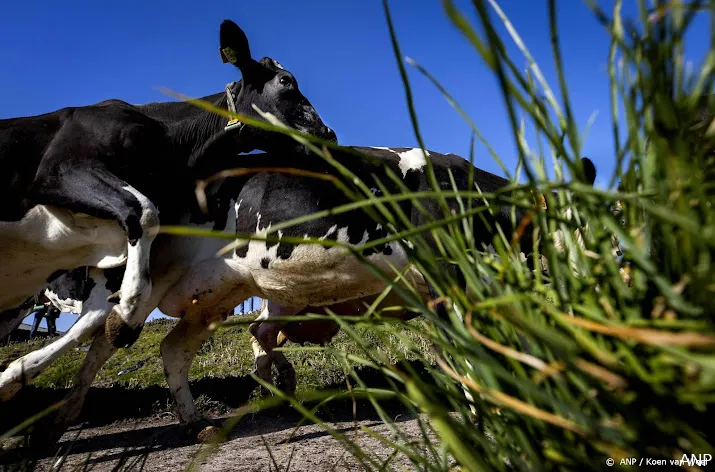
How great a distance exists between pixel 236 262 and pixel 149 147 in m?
1.26

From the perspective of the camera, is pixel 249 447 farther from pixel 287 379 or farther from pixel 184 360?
pixel 287 379

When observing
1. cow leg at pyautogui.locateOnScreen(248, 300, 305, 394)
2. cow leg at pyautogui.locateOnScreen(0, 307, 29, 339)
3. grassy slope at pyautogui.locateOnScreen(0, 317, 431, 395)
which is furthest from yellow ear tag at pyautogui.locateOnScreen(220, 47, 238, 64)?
grassy slope at pyautogui.locateOnScreen(0, 317, 431, 395)

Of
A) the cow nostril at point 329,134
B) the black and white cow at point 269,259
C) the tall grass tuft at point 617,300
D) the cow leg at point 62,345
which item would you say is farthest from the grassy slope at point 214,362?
the tall grass tuft at point 617,300

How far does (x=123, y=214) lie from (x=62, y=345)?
1.41 metres

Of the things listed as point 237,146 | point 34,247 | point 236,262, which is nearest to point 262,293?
point 236,262

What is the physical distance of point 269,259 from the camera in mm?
4777

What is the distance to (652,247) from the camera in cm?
62

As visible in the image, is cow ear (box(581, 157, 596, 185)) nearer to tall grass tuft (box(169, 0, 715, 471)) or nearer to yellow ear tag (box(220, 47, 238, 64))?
tall grass tuft (box(169, 0, 715, 471))

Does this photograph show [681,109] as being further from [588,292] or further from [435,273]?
[435,273]

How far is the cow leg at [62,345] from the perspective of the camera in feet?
13.9

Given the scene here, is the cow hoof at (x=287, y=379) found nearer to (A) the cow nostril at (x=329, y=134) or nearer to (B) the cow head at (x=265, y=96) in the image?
(B) the cow head at (x=265, y=96)

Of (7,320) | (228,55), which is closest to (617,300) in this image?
(228,55)

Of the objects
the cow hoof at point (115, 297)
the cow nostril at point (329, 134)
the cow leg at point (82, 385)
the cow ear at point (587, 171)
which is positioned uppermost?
the cow nostril at point (329, 134)

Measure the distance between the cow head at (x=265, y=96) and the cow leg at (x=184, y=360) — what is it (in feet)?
6.32
